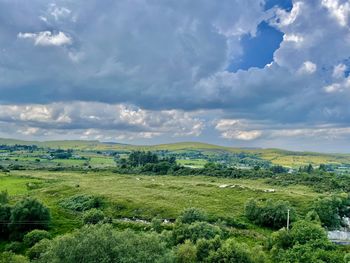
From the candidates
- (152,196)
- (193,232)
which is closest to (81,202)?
(152,196)

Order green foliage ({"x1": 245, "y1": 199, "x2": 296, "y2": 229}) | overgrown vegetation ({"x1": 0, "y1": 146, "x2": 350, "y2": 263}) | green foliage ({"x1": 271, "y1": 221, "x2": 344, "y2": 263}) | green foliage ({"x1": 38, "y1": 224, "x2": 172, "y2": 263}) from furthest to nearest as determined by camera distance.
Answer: green foliage ({"x1": 245, "y1": 199, "x2": 296, "y2": 229}) → green foliage ({"x1": 271, "y1": 221, "x2": 344, "y2": 263}) → overgrown vegetation ({"x1": 0, "y1": 146, "x2": 350, "y2": 263}) → green foliage ({"x1": 38, "y1": 224, "x2": 172, "y2": 263})

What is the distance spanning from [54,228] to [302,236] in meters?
54.9

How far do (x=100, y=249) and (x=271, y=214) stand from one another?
59.8 metres

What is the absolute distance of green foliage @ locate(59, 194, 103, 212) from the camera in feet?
334

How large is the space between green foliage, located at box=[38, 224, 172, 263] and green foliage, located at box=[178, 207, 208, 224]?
32.7 meters

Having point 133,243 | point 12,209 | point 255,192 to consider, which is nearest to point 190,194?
point 255,192

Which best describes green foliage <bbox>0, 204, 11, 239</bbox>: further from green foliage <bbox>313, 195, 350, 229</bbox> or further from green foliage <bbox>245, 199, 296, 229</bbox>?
green foliage <bbox>313, 195, 350, 229</bbox>

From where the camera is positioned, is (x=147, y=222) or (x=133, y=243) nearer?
(x=133, y=243)

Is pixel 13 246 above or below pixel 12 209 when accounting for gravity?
below

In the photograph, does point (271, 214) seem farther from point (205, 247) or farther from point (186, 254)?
point (186, 254)

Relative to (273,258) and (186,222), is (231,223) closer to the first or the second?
(186,222)

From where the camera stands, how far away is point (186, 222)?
266 ft

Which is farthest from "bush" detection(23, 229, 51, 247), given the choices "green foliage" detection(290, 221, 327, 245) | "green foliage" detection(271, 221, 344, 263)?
"green foliage" detection(290, 221, 327, 245)

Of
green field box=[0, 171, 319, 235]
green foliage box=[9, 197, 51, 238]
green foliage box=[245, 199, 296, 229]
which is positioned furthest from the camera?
green field box=[0, 171, 319, 235]
